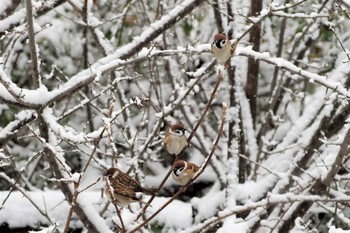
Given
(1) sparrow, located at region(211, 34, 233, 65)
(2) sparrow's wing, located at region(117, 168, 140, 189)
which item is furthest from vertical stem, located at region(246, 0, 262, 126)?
(2) sparrow's wing, located at region(117, 168, 140, 189)

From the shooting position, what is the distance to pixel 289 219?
406 cm

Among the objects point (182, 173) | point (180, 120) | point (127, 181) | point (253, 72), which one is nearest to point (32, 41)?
point (127, 181)

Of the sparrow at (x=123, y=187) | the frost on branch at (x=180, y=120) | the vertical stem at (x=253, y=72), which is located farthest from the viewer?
the vertical stem at (x=253, y=72)

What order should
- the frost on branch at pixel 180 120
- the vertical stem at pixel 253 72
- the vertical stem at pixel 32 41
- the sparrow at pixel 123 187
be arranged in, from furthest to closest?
the vertical stem at pixel 253 72 → the frost on branch at pixel 180 120 → the vertical stem at pixel 32 41 → the sparrow at pixel 123 187

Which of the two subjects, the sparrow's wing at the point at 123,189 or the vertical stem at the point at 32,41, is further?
the vertical stem at the point at 32,41

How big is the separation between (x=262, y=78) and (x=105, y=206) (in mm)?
2939

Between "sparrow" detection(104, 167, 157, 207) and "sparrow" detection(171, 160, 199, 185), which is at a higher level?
"sparrow" detection(104, 167, 157, 207)

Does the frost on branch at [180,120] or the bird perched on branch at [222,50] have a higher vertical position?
the frost on branch at [180,120]

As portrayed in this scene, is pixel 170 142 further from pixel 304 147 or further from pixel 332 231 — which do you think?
pixel 304 147

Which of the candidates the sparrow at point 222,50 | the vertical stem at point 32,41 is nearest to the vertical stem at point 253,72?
the sparrow at point 222,50

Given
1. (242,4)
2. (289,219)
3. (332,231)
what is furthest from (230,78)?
(332,231)

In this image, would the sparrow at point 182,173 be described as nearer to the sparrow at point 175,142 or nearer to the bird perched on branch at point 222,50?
the sparrow at point 175,142

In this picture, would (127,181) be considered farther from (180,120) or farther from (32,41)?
(180,120)

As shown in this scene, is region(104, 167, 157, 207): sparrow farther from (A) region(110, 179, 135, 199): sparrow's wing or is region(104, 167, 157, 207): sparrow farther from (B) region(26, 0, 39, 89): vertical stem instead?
(B) region(26, 0, 39, 89): vertical stem
